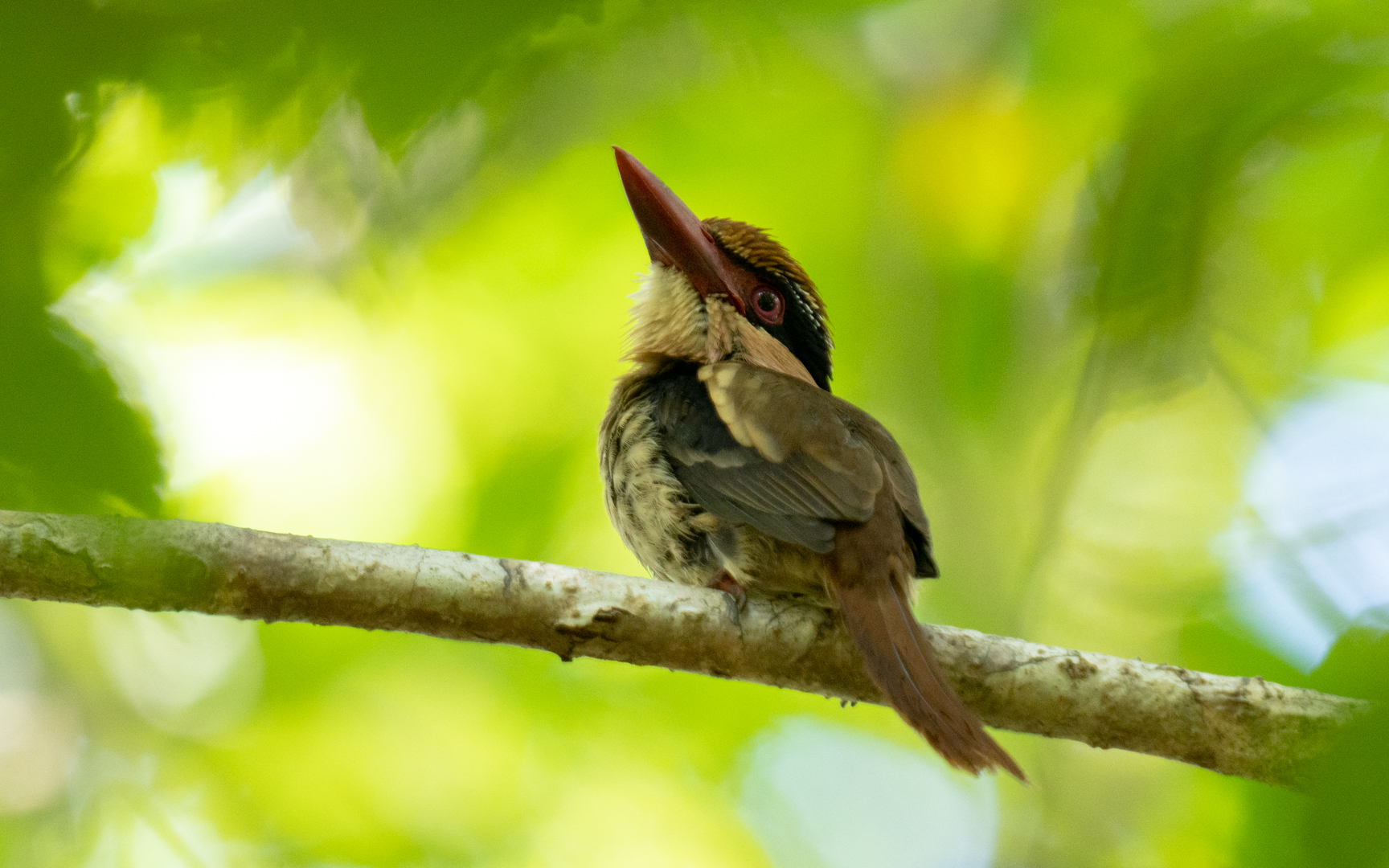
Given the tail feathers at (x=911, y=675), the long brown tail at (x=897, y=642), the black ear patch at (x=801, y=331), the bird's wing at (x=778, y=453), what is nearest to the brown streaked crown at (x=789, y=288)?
the black ear patch at (x=801, y=331)

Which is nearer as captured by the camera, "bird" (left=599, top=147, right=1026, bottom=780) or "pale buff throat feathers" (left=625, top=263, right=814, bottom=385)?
"bird" (left=599, top=147, right=1026, bottom=780)

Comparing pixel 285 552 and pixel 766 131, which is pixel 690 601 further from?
pixel 766 131

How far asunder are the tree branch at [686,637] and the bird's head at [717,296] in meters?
1.02

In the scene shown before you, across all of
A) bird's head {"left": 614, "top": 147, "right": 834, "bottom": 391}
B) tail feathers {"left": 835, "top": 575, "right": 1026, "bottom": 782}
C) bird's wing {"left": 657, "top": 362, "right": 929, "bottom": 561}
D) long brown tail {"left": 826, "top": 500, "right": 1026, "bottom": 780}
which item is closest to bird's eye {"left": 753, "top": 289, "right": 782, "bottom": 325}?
bird's head {"left": 614, "top": 147, "right": 834, "bottom": 391}

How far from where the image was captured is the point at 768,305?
11.1 feet

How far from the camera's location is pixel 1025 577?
3.10 meters

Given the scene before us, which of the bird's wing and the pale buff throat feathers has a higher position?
the pale buff throat feathers

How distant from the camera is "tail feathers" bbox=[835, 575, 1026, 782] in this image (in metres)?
1.93

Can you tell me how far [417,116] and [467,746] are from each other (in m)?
3.40

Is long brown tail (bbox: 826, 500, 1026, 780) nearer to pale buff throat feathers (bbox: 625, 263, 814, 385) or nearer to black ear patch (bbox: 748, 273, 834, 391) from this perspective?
pale buff throat feathers (bbox: 625, 263, 814, 385)

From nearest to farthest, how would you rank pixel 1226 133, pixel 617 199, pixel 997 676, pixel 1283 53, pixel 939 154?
pixel 1283 53, pixel 1226 133, pixel 997 676, pixel 939 154, pixel 617 199

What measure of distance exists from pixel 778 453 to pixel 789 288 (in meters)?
0.97

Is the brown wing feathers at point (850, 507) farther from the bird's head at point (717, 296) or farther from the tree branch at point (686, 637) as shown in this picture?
the bird's head at point (717, 296)

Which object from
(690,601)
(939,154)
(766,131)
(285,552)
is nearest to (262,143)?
(285,552)
